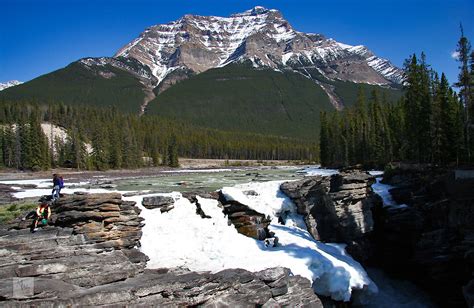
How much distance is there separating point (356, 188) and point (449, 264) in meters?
8.78

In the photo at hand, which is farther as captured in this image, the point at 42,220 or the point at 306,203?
the point at 306,203

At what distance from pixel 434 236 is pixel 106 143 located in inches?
3617

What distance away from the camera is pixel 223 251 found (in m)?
20.8

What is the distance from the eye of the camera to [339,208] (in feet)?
93.7

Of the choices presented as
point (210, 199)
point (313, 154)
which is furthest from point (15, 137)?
point (313, 154)

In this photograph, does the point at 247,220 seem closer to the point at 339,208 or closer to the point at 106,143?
the point at 339,208

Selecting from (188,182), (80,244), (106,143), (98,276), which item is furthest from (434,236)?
(106,143)

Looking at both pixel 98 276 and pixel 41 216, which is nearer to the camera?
pixel 98 276

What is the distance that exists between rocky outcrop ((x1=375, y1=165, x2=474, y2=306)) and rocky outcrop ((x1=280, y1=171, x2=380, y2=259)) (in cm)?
200

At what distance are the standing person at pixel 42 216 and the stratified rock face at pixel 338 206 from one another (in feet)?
60.8

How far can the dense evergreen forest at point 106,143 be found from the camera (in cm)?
9231

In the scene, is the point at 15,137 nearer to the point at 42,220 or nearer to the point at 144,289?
the point at 42,220

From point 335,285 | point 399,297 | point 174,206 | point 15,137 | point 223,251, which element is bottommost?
point 399,297

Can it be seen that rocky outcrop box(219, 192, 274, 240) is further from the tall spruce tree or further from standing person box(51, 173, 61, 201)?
the tall spruce tree
